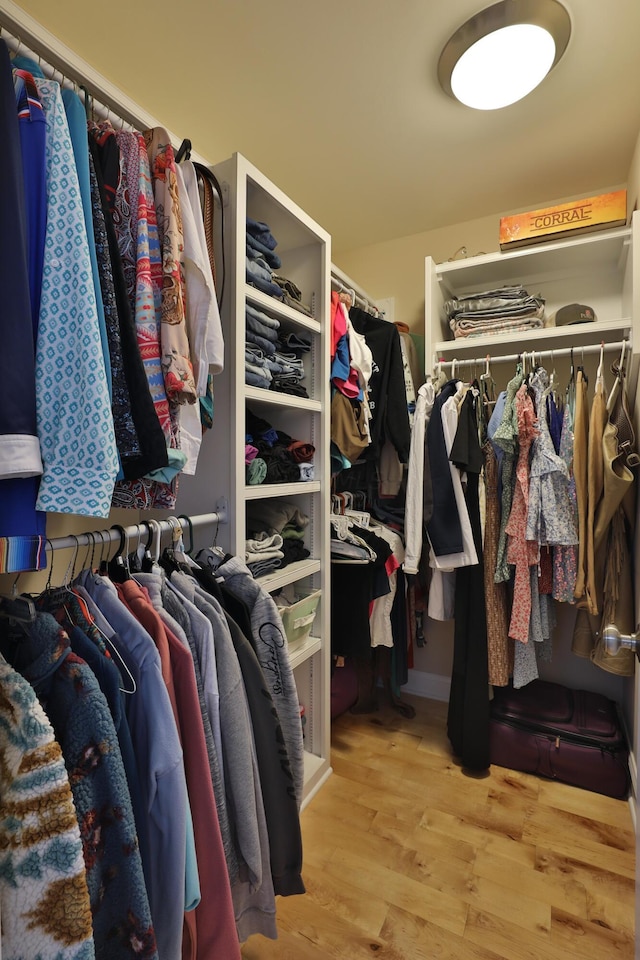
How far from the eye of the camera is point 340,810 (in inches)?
67.9

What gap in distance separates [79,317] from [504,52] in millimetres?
1594

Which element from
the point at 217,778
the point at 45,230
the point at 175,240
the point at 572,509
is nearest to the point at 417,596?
the point at 572,509

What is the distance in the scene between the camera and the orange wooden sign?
75.2 inches

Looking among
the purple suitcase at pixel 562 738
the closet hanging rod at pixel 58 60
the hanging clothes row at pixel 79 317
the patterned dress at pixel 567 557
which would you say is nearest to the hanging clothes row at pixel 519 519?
the patterned dress at pixel 567 557

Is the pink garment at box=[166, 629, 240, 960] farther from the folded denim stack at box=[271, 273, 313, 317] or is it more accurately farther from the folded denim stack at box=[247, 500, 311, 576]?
the folded denim stack at box=[271, 273, 313, 317]

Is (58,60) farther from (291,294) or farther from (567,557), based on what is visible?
(567,557)

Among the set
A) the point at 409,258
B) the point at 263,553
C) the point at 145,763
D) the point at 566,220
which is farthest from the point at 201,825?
the point at 409,258

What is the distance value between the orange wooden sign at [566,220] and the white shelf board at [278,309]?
1.01 meters

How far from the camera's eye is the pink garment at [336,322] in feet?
6.36

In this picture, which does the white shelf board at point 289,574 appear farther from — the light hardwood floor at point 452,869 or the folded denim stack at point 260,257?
the folded denim stack at point 260,257

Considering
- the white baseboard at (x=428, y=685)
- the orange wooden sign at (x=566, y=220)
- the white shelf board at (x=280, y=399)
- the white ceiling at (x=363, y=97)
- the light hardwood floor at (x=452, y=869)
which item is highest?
the white ceiling at (x=363, y=97)

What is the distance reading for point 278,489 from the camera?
160 centimetres

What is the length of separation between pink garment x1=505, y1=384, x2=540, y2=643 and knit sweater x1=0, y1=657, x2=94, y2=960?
1661 mm

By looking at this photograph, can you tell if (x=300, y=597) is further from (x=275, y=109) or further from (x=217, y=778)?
(x=275, y=109)
